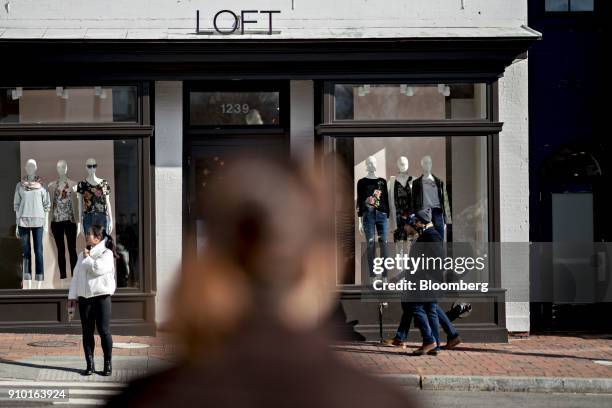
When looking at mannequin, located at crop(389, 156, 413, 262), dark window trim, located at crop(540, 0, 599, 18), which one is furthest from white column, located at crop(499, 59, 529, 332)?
mannequin, located at crop(389, 156, 413, 262)

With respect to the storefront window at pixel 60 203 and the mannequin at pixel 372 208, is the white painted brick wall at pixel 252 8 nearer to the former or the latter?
the storefront window at pixel 60 203

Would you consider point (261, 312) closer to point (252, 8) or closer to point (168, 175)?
point (168, 175)

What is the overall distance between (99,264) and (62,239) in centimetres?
395

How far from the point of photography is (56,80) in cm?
1473

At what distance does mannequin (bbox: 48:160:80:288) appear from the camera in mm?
14961

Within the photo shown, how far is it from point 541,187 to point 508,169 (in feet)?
3.25

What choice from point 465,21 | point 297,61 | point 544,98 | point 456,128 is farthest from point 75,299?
point 544,98

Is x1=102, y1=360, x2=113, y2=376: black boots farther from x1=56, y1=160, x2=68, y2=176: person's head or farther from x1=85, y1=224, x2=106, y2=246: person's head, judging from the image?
x1=56, y1=160, x2=68, y2=176: person's head

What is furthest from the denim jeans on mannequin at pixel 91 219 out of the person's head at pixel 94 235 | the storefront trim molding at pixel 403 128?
the person's head at pixel 94 235

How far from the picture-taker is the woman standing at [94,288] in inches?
445

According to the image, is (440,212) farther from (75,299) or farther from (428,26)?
(75,299)

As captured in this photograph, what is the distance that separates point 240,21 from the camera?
14.9m

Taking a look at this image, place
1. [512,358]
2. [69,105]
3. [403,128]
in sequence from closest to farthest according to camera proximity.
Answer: [512,358] < [403,128] < [69,105]

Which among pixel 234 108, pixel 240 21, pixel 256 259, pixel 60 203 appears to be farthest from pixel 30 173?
pixel 256 259
